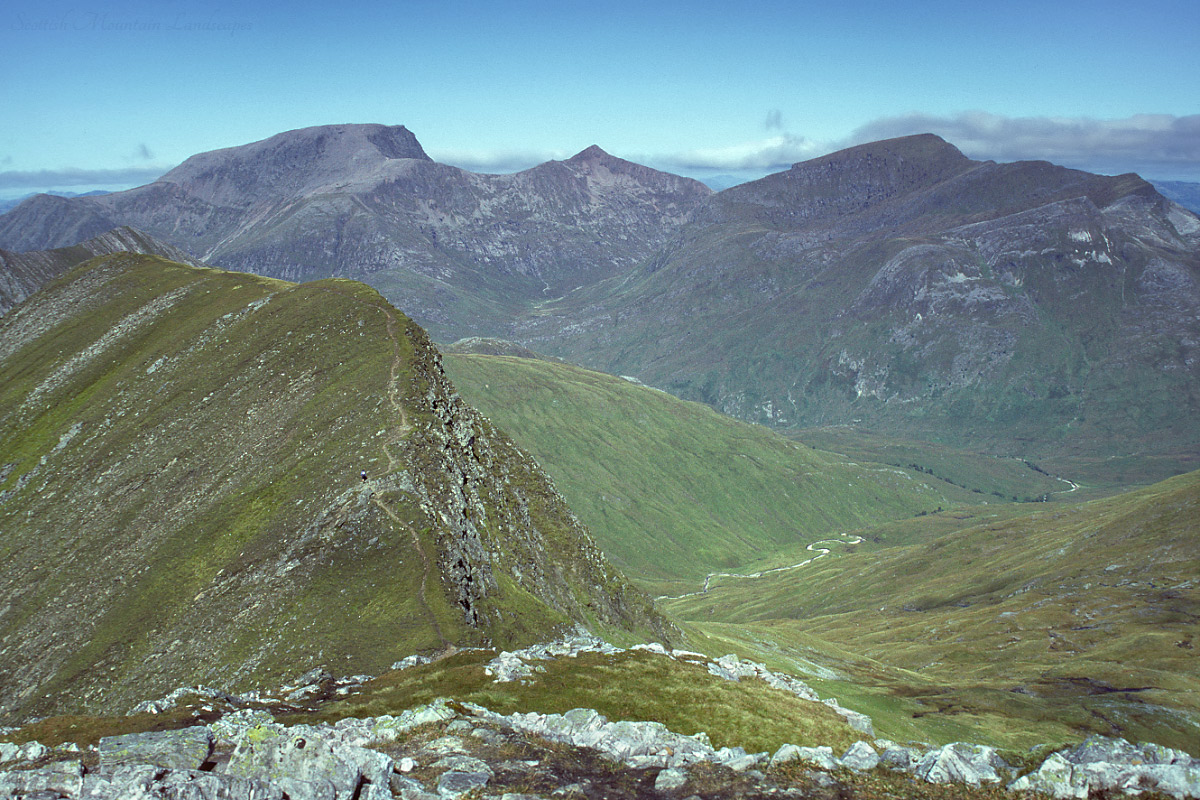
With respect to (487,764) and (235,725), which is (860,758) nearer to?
(487,764)

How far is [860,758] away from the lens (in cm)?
3916

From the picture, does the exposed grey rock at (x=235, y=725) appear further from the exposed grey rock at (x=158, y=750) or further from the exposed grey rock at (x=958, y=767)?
the exposed grey rock at (x=958, y=767)

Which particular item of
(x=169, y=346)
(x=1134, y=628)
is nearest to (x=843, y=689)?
(x=1134, y=628)

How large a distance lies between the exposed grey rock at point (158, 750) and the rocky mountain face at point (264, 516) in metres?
31.0

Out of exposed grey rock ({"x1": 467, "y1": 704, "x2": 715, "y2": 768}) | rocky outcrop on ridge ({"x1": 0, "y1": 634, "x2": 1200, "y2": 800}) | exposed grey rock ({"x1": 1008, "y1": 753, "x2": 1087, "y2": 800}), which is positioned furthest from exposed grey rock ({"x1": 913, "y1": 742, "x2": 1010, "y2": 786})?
exposed grey rock ({"x1": 467, "y1": 704, "x2": 715, "y2": 768})

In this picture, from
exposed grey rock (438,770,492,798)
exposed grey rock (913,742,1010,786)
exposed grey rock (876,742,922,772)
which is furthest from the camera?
exposed grey rock (876,742,922,772)

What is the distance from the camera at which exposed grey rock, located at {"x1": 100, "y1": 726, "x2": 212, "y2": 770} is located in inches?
1240

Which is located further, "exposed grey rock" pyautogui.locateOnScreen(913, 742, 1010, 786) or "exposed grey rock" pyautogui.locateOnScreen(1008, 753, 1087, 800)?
"exposed grey rock" pyautogui.locateOnScreen(913, 742, 1010, 786)

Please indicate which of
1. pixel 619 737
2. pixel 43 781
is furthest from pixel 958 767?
pixel 43 781

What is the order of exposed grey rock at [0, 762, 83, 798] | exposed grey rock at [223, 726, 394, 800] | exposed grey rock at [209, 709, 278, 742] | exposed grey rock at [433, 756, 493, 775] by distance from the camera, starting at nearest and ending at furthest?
1. exposed grey rock at [0, 762, 83, 798]
2. exposed grey rock at [223, 726, 394, 800]
3. exposed grey rock at [433, 756, 493, 775]
4. exposed grey rock at [209, 709, 278, 742]

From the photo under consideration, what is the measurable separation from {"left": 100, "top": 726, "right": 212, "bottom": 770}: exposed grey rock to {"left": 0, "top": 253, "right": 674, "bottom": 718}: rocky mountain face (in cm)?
3095

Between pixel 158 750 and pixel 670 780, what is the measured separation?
23839 mm

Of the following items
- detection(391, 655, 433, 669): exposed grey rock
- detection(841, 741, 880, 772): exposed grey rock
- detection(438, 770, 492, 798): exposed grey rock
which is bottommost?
detection(391, 655, 433, 669): exposed grey rock

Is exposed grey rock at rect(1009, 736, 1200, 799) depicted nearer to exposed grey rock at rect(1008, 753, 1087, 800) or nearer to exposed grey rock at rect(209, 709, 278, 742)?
exposed grey rock at rect(1008, 753, 1087, 800)
